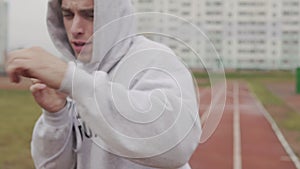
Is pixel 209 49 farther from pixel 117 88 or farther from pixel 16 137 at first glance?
pixel 16 137

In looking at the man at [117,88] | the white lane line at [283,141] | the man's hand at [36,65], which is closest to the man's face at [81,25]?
the man at [117,88]

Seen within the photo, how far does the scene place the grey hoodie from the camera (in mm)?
745

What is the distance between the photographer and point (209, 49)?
2.42ft

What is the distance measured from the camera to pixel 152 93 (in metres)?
0.81

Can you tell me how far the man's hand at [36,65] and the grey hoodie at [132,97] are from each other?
0.02 metres

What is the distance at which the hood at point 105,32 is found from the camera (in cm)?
81

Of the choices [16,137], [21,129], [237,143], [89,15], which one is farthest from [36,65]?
[21,129]

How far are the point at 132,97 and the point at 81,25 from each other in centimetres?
16

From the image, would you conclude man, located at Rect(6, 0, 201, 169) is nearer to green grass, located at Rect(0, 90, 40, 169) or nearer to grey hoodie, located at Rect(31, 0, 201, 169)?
grey hoodie, located at Rect(31, 0, 201, 169)

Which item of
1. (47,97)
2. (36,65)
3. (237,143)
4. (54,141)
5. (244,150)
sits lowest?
(237,143)

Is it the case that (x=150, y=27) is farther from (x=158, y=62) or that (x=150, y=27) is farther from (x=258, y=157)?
(x=258, y=157)

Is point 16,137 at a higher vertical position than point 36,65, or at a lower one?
lower

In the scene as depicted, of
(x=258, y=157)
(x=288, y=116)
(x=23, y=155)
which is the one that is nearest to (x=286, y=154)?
(x=258, y=157)

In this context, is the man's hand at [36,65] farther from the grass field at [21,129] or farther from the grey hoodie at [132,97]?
the grass field at [21,129]
